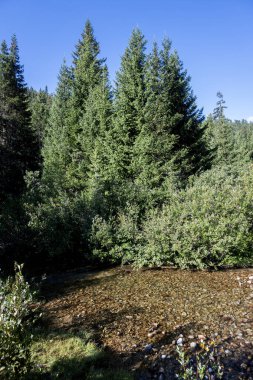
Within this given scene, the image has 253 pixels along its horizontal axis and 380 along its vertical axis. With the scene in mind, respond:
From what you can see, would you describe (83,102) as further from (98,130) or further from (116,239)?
(116,239)

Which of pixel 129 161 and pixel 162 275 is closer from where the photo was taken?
pixel 162 275

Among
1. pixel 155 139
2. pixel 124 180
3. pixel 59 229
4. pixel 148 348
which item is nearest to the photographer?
pixel 148 348

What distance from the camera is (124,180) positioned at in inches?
644

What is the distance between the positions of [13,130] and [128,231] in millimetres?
17767

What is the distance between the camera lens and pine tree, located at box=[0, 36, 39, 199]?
22.7m

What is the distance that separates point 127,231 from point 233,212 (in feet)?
16.6

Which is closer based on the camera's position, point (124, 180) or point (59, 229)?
point (59, 229)

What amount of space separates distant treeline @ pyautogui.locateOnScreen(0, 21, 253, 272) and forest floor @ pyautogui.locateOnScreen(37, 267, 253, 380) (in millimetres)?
1417

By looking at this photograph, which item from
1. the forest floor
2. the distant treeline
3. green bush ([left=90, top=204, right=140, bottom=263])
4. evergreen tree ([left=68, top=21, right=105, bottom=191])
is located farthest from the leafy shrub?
evergreen tree ([left=68, top=21, right=105, bottom=191])

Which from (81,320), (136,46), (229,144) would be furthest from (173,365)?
(229,144)

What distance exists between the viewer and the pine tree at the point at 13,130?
74.5 feet

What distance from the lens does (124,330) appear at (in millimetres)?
6852

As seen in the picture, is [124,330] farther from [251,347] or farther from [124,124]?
[124,124]

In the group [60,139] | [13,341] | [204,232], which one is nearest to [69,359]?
[13,341]
